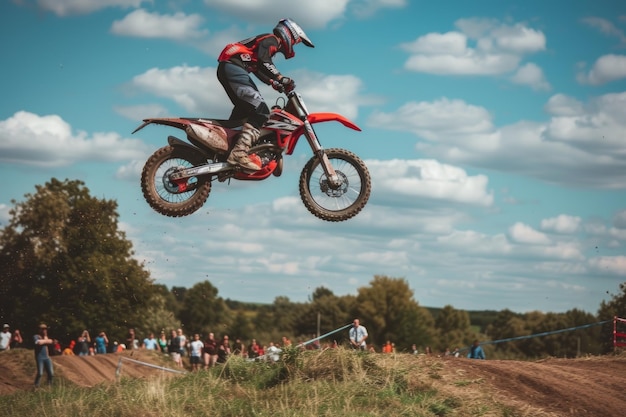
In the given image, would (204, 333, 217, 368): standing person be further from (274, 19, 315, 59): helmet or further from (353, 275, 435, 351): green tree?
(353, 275, 435, 351): green tree

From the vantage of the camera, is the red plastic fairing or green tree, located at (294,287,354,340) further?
green tree, located at (294,287,354,340)

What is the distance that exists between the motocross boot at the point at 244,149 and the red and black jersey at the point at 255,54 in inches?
32.9

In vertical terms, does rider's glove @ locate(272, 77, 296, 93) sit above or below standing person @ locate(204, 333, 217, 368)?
above

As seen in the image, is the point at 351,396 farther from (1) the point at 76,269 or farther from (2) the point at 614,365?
(1) the point at 76,269

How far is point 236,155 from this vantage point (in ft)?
40.5

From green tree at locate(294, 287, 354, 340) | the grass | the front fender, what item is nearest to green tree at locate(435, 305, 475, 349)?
green tree at locate(294, 287, 354, 340)

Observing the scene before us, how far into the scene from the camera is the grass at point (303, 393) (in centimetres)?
1341

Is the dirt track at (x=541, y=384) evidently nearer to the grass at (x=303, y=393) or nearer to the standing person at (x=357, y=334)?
the grass at (x=303, y=393)

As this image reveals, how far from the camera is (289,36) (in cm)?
1213

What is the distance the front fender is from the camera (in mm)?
12852

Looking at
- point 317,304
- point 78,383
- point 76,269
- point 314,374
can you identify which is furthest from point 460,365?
point 317,304

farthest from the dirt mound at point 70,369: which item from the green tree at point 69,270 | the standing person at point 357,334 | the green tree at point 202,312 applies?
the green tree at point 202,312

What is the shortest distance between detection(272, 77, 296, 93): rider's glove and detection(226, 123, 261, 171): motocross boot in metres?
0.74

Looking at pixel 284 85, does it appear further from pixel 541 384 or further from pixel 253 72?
pixel 541 384
